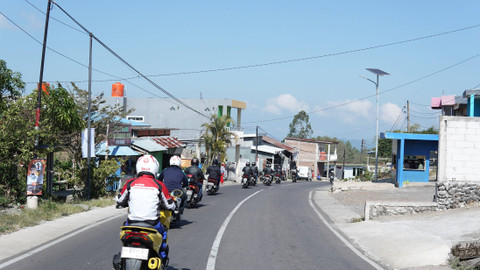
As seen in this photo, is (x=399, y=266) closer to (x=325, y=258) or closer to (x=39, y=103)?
(x=325, y=258)

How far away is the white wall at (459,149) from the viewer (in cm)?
1912

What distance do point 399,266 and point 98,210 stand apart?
11224mm

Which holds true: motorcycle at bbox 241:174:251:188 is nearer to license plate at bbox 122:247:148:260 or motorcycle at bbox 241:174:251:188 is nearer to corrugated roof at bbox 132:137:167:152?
corrugated roof at bbox 132:137:167:152

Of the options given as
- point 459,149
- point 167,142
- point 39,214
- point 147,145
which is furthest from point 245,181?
point 39,214

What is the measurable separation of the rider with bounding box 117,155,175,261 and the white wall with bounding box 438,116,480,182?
47.9ft

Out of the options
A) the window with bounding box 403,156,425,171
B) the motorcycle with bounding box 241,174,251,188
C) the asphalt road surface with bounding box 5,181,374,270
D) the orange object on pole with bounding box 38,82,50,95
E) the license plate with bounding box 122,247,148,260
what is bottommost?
the asphalt road surface with bounding box 5,181,374,270

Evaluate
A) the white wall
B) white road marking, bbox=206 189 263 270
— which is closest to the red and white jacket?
white road marking, bbox=206 189 263 270

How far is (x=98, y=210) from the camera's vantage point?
714 inches

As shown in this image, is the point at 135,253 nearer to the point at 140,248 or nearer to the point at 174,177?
the point at 140,248

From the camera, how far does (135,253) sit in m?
6.25

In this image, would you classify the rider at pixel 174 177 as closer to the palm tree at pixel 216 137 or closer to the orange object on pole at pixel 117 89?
the palm tree at pixel 216 137

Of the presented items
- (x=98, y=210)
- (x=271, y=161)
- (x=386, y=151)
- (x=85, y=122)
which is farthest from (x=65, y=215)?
(x=386, y=151)

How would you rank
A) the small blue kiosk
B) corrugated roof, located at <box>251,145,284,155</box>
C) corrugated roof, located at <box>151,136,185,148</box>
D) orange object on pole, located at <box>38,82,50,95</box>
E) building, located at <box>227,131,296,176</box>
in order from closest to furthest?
orange object on pole, located at <box>38,82,50,95</box>
the small blue kiosk
corrugated roof, located at <box>151,136,185,148</box>
building, located at <box>227,131,296,176</box>
corrugated roof, located at <box>251,145,284,155</box>

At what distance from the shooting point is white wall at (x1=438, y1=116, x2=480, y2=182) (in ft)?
62.7
